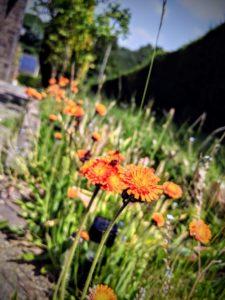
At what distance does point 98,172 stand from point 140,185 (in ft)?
0.55

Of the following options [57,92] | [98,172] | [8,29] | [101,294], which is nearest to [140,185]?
A: [98,172]

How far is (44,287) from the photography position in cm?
190

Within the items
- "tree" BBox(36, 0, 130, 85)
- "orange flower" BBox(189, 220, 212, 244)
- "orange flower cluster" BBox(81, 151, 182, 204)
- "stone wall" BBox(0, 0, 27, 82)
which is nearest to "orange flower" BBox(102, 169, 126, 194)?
"orange flower cluster" BBox(81, 151, 182, 204)

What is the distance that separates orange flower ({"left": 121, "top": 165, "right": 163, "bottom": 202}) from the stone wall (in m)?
10.5

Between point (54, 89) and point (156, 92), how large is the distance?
6478 millimetres

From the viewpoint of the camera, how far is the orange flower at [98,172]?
105 cm

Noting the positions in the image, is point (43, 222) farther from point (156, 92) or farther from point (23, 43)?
point (23, 43)

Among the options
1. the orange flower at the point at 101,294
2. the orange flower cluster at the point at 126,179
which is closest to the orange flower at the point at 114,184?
the orange flower cluster at the point at 126,179

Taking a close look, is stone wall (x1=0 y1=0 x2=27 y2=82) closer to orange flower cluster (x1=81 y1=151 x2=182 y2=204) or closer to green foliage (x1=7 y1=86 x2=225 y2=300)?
green foliage (x1=7 y1=86 x2=225 y2=300)

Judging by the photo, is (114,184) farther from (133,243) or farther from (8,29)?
(8,29)

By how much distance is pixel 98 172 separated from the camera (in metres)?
1.08

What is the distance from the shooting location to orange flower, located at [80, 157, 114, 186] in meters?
1.05

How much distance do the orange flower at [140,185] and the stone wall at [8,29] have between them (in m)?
10.5

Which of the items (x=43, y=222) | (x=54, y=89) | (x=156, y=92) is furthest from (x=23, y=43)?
(x=43, y=222)
